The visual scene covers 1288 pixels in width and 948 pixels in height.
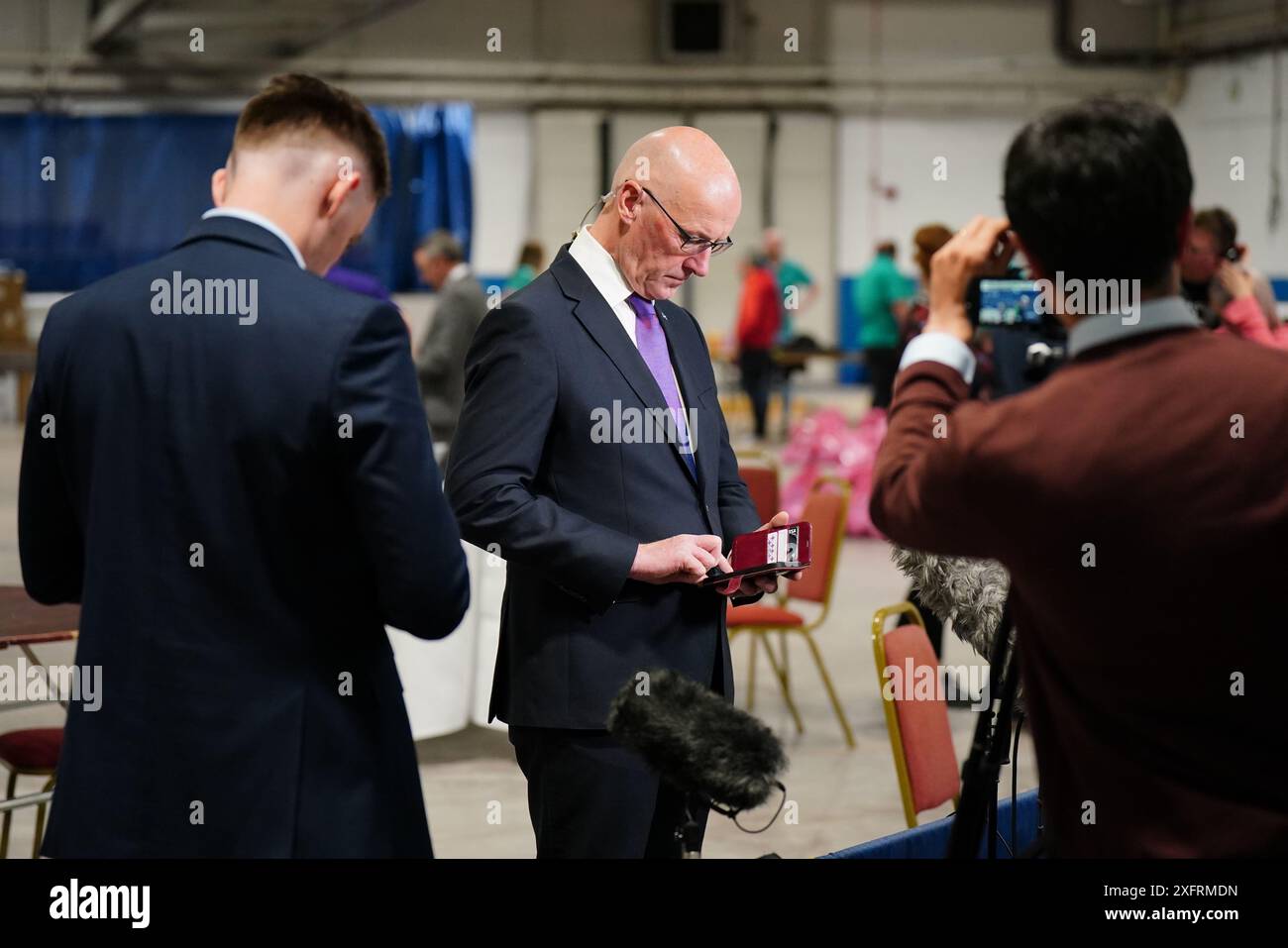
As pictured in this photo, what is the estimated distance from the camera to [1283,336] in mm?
3670

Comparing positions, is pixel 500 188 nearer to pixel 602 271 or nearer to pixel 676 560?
pixel 602 271

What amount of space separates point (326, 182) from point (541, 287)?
59cm

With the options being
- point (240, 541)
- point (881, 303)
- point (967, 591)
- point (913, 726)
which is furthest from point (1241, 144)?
point (240, 541)

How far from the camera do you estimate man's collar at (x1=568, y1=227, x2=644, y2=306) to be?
6.96 feet

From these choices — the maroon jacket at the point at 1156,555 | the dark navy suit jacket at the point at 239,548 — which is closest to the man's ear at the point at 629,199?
the dark navy suit jacket at the point at 239,548

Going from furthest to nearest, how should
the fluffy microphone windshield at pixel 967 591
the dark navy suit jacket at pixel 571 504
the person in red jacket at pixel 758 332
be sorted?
1. the person in red jacket at pixel 758 332
2. the fluffy microphone windshield at pixel 967 591
3. the dark navy suit jacket at pixel 571 504

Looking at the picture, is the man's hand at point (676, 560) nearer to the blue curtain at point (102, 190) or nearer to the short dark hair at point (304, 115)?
the short dark hair at point (304, 115)

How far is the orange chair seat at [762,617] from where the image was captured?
4.49 m

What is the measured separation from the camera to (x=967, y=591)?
227cm

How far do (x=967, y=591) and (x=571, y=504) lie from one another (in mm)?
677

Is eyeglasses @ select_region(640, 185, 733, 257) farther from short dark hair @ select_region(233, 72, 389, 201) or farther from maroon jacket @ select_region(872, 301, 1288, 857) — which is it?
maroon jacket @ select_region(872, 301, 1288, 857)

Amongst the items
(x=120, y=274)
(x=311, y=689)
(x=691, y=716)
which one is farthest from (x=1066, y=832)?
(x=120, y=274)

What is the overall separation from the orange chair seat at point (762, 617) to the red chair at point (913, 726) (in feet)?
5.87

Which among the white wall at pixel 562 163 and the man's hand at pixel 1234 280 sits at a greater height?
the white wall at pixel 562 163
